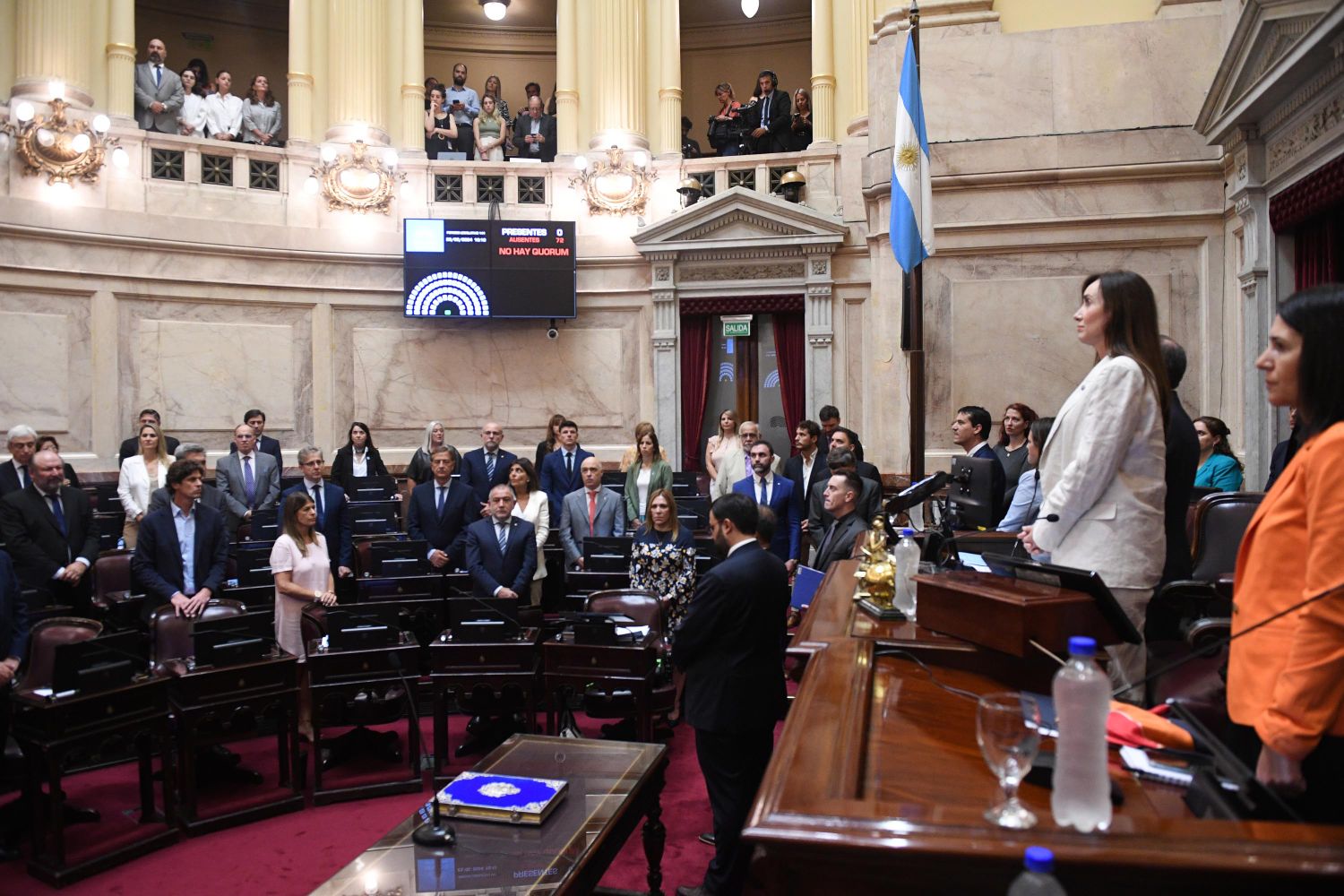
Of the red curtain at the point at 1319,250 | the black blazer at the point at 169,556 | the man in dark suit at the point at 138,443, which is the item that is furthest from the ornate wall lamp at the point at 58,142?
the red curtain at the point at 1319,250

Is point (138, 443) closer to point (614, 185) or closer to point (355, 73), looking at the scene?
point (355, 73)

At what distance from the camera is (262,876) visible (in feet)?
13.2

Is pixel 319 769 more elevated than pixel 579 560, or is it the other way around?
pixel 579 560

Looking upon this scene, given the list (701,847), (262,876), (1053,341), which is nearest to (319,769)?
(262,876)

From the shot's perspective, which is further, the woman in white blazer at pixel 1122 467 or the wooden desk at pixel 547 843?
the wooden desk at pixel 547 843

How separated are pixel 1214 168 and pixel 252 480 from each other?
25.7 ft

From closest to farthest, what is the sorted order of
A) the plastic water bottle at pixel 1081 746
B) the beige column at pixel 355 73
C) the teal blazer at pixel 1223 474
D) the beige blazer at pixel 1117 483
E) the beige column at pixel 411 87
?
1. the plastic water bottle at pixel 1081 746
2. the beige blazer at pixel 1117 483
3. the teal blazer at pixel 1223 474
4. the beige column at pixel 355 73
5. the beige column at pixel 411 87

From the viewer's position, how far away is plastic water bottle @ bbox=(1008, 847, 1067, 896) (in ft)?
3.65

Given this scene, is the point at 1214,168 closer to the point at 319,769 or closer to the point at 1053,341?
the point at 1053,341

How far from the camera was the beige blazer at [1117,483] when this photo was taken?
2.31 m

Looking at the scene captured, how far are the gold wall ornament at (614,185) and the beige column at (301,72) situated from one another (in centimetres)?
325

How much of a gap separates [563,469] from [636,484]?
39.2 inches

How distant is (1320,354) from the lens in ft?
5.39

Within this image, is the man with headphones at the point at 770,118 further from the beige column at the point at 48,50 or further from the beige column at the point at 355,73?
the beige column at the point at 48,50
